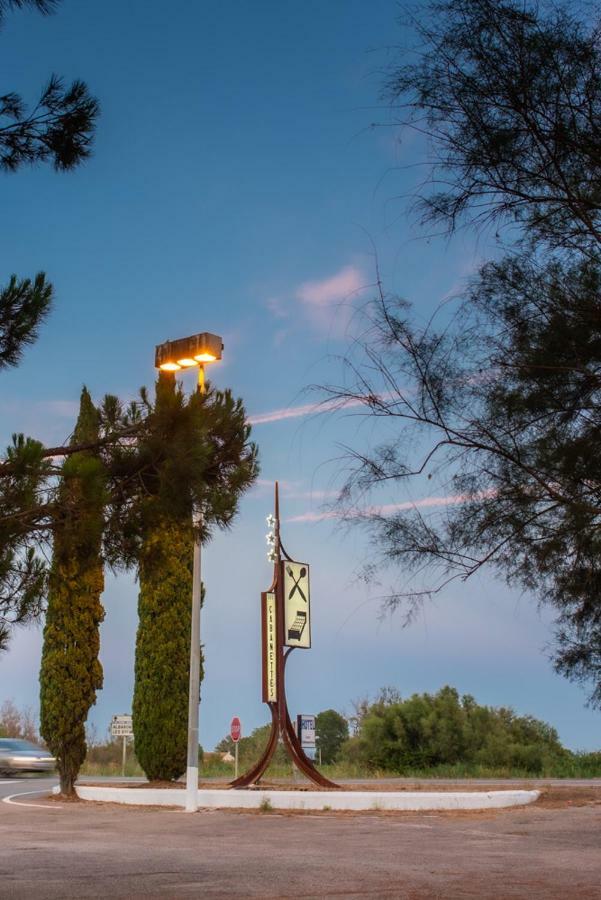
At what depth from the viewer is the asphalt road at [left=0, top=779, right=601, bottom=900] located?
260 inches

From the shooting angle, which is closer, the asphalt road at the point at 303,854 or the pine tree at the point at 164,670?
the asphalt road at the point at 303,854

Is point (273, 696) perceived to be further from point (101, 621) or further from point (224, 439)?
point (224, 439)

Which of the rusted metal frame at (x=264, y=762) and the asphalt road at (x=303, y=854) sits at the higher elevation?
the rusted metal frame at (x=264, y=762)

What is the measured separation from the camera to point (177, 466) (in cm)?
634

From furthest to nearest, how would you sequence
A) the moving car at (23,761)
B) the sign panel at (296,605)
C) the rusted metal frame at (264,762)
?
1. the moving car at (23,761)
2. the sign panel at (296,605)
3. the rusted metal frame at (264,762)

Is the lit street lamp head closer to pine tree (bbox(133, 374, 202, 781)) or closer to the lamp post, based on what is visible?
the lamp post

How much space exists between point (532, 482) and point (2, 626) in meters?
3.46

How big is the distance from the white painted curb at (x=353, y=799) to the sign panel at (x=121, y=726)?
853 centimetres

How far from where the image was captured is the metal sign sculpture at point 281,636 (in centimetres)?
1786

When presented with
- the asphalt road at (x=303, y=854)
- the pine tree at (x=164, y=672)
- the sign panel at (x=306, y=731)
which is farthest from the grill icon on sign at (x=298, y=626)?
the asphalt road at (x=303, y=854)

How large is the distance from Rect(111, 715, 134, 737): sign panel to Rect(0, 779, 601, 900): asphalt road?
9.82 m

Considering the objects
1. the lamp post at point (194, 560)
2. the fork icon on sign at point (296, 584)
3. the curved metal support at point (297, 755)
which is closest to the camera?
the lamp post at point (194, 560)

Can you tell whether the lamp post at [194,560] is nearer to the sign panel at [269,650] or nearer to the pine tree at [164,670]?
the sign panel at [269,650]

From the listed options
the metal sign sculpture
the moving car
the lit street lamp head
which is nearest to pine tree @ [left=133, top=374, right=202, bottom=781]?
the metal sign sculpture
